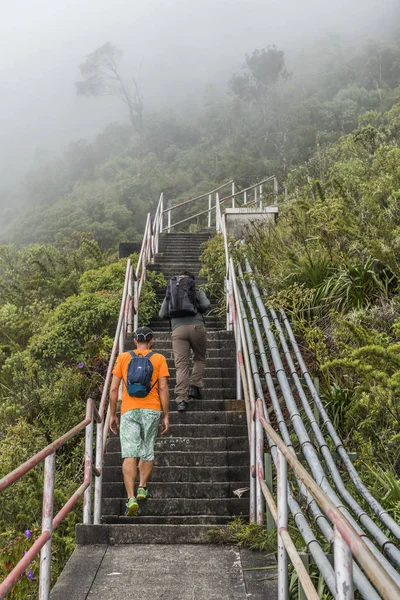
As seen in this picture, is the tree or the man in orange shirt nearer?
the man in orange shirt

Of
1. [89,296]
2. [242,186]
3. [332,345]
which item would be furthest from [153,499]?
[242,186]

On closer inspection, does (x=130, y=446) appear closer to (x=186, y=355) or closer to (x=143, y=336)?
(x=143, y=336)

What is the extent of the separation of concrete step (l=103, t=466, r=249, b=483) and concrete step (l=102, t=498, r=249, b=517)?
334 millimetres

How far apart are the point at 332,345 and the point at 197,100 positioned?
68.5 metres

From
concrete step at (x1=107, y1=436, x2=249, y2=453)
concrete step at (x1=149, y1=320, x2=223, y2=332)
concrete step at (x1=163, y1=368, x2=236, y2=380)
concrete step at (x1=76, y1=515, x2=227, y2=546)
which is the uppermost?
concrete step at (x1=149, y1=320, x2=223, y2=332)

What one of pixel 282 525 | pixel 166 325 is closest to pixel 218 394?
pixel 166 325

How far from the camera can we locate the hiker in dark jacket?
6625mm

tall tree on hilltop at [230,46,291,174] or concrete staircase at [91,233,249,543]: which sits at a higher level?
tall tree on hilltop at [230,46,291,174]

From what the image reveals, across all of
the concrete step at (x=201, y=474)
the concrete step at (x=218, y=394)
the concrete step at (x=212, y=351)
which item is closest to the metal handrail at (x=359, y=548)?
the concrete step at (x=201, y=474)

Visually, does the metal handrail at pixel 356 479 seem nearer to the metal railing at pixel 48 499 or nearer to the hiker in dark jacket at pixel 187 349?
the hiker in dark jacket at pixel 187 349

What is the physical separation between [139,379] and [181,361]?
1.60 meters

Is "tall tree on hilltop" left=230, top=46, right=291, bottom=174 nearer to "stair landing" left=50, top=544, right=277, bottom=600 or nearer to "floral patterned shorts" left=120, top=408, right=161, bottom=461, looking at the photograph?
"floral patterned shorts" left=120, top=408, right=161, bottom=461

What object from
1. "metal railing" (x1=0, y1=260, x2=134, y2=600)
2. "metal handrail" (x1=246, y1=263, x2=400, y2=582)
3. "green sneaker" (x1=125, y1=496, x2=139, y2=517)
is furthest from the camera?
"green sneaker" (x1=125, y1=496, x2=139, y2=517)

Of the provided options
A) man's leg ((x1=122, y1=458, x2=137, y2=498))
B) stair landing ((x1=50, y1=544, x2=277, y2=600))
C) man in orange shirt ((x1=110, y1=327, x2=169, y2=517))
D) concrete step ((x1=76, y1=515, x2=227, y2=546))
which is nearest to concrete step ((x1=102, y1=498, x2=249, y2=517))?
man in orange shirt ((x1=110, y1=327, x2=169, y2=517))
